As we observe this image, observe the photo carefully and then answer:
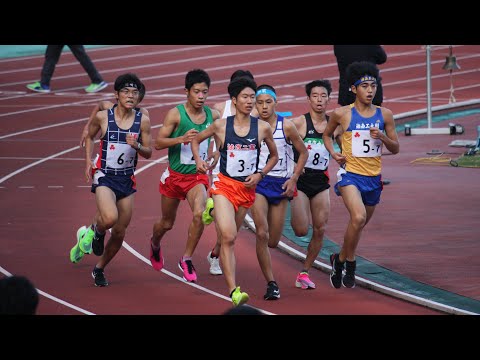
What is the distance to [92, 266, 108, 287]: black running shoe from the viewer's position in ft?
39.3

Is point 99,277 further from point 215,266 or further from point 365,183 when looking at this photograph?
point 365,183

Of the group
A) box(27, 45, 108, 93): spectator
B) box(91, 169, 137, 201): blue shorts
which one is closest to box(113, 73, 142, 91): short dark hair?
box(91, 169, 137, 201): blue shorts

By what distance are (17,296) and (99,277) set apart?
574 centimetres

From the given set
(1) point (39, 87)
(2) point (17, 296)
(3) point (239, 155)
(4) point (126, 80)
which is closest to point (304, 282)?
(3) point (239, 155)

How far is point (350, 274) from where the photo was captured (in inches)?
469

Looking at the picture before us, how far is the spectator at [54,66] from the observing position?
26.1m

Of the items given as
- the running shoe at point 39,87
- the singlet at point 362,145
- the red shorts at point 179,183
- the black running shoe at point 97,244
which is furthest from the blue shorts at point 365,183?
the running shoe at point 39,87

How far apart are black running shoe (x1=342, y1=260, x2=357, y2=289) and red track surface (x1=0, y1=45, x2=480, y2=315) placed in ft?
0.38

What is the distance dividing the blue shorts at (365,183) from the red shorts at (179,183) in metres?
1.41

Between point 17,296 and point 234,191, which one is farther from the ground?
point 234,191

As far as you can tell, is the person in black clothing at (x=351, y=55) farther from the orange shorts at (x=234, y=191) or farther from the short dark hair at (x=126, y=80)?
A: the orange shorts at (x=234, y=191)

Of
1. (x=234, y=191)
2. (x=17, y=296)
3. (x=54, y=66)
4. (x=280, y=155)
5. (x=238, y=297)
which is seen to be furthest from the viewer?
(x=54, y=66)

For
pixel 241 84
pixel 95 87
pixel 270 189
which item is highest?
pixel 95 87
